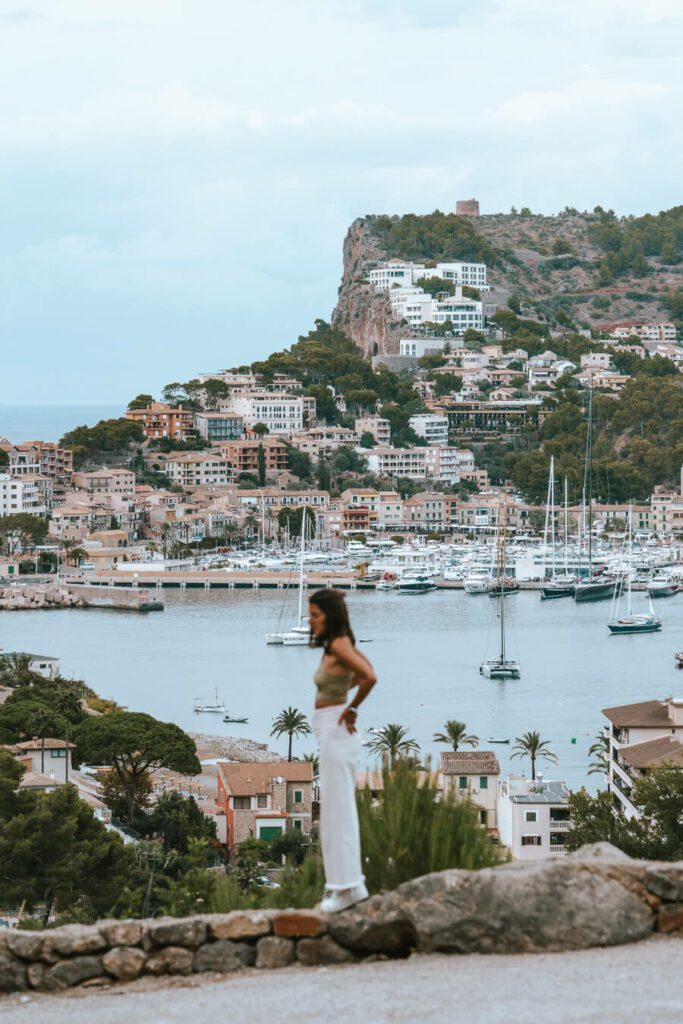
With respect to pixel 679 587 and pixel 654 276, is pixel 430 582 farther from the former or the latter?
pixel 654 276

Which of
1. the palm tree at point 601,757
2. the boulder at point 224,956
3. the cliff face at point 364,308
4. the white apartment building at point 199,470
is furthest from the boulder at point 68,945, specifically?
the cliff face at point 364,308

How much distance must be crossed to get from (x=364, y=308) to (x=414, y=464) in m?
15.8

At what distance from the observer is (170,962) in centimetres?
339

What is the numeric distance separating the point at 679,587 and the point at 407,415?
712 inches

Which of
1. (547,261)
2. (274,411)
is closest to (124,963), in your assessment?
(274,411)

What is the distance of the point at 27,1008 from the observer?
129 inches

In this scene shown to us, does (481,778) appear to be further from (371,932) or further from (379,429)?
(379,429)

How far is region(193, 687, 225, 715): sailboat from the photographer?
72.1 ft

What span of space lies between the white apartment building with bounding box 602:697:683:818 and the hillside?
52.2 meters

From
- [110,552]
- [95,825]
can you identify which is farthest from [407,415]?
[95,825]

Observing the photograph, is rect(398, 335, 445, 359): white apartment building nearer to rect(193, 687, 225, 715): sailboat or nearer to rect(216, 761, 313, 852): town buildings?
rect(193, 687, 225, 715): sailboat

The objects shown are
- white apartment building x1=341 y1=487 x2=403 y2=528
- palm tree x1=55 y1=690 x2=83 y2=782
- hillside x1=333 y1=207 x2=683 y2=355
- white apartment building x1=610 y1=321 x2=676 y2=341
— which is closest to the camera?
palm tree x1=55 y1=690 x2=83 y2=782

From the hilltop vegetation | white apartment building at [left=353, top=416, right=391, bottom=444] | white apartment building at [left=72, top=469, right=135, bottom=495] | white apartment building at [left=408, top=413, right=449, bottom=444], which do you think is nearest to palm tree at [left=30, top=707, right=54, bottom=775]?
white apartment building at [left=72, top=469, right=135, bottom=495]

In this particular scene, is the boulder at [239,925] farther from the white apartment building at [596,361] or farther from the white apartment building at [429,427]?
the white apartment building at [596,361]
